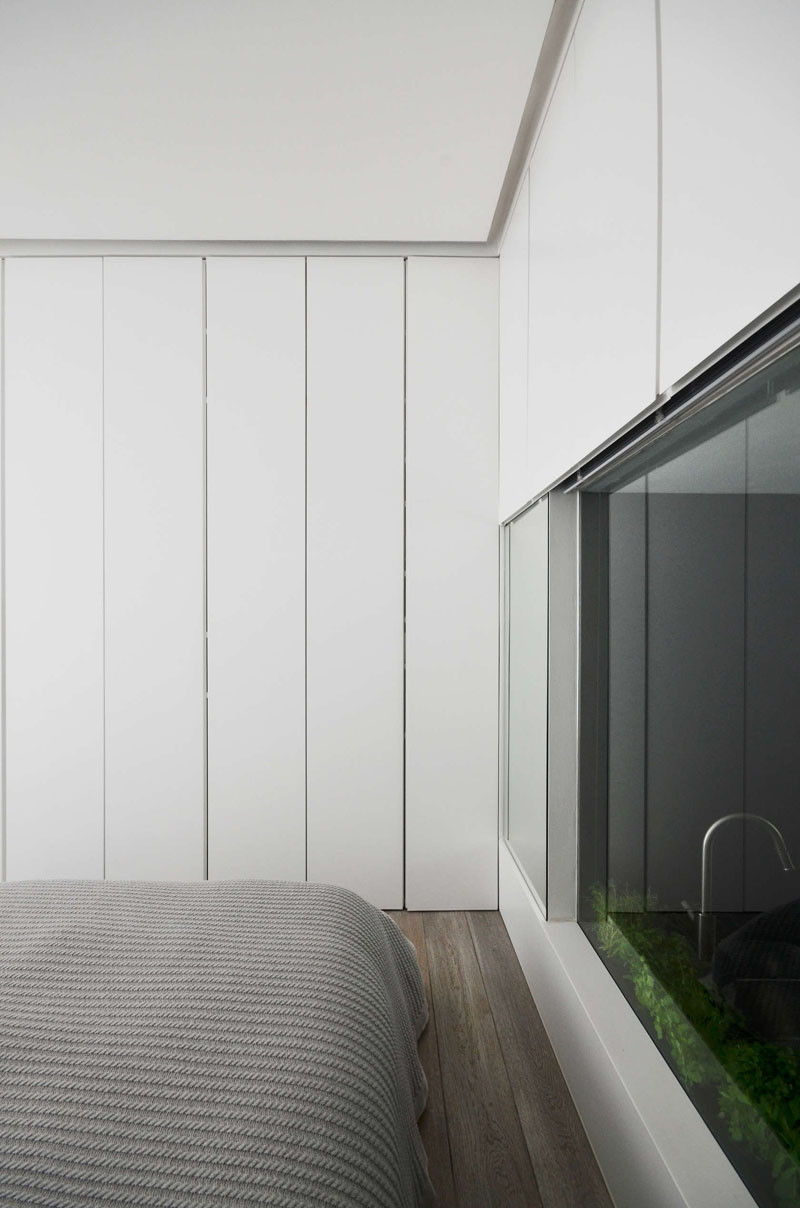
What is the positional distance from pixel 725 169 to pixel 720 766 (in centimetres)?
89

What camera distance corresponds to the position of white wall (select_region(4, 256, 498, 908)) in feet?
10.7

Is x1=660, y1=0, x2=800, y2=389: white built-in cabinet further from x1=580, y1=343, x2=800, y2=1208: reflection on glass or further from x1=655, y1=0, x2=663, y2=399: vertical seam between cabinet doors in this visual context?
x1=580, y1=343, x2=800, y2=1208: reflection on glass

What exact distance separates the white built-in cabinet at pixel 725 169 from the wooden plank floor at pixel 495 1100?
1.71 m

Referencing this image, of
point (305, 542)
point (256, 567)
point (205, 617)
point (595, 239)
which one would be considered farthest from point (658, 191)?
point (205, 617)

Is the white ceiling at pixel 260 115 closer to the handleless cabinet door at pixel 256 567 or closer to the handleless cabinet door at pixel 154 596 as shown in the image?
the handleless cabinet door at pixel 256 567

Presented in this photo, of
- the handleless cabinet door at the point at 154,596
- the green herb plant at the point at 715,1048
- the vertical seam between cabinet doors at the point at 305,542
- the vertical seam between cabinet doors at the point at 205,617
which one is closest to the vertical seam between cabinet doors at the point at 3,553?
the handleless cabinet door at the point at 154,596

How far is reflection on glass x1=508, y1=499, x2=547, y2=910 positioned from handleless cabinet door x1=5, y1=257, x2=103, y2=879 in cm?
172

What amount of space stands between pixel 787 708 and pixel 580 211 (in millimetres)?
1319

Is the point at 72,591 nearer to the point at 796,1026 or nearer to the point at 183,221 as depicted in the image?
the point at 183,221

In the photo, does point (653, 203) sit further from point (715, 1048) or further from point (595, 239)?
point (715, 1048)

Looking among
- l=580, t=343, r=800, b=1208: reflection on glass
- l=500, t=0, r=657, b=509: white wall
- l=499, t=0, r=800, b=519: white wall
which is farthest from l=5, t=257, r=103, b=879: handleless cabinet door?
l=580, t=343, r=800, b=1208: reflection on glass

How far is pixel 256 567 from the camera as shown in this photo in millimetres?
3258

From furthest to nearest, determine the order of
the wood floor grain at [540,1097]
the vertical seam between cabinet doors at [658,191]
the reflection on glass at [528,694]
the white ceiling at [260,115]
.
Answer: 1. the reflection on glass at [528,694]
2. the white ceiling at [260,115]
3. the wood floor grain at [540,1097]
4. the vertical seam between cabinet doors at [658,191]

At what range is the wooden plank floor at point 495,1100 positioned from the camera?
1709mm
